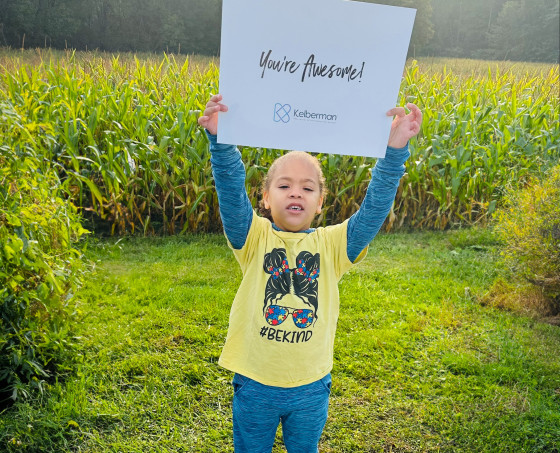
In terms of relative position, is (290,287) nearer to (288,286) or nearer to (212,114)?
(288,286)

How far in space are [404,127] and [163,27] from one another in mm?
21970

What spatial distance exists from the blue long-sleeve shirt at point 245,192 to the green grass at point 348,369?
3.91 feet

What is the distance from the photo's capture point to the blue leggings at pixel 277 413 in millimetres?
1579

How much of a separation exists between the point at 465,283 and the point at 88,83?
14.1 ft

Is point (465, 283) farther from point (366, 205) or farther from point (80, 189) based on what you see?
point (80, 189)

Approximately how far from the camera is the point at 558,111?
20.1 feet

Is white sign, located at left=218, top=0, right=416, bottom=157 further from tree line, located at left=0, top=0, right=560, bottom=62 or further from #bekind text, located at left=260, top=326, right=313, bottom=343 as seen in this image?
tree line, located at left=0, top=0, right=560, bottom=62

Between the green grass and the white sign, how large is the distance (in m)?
1.52

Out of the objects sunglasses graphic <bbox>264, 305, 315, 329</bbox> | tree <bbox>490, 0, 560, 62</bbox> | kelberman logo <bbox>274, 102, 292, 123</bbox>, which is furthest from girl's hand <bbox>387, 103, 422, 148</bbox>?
tree <bbox>490, 0, 560, 62</bbox>

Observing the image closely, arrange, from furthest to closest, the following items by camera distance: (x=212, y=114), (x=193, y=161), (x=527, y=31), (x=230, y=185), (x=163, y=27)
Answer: (x=527, y=31)
(x=163, y=27)
(x=193, y=161)
(x=230, y=185)
(x=212, y=114)

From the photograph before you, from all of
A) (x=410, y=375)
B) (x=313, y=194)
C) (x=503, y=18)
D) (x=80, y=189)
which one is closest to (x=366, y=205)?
(x=313, y=194)

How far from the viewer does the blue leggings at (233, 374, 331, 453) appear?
158 centimetres

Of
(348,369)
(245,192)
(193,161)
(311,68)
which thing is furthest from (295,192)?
(193,161)

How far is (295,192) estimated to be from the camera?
5.19 ft
